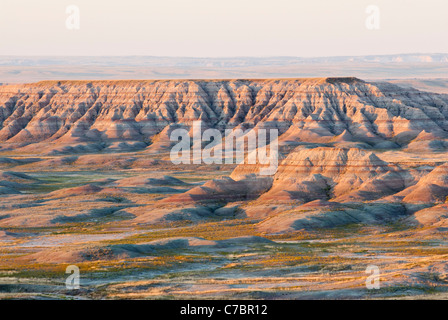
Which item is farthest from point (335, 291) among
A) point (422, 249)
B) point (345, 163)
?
point (345, 163)

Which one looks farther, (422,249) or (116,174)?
(116,174)

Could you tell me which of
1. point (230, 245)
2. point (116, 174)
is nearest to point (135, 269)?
point (230, 245)

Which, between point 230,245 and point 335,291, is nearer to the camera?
point 335,291

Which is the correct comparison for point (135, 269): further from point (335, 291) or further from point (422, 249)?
point (422, 249)
